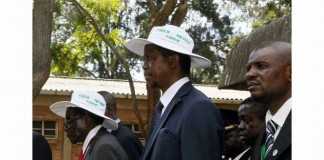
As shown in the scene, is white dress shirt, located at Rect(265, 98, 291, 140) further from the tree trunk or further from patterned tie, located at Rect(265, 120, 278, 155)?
the tree trunk

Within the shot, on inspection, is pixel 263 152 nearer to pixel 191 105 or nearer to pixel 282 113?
pixel 282 113

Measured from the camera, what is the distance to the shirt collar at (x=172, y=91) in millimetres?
3246

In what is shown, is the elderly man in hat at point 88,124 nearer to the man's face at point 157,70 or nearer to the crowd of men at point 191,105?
the crowd of men at point 191,105

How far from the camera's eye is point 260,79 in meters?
3.03

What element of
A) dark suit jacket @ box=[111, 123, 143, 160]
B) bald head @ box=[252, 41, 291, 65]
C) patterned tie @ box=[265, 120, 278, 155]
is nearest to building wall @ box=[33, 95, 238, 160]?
dark suit jacket @ box=[111, 123, 143, 160]

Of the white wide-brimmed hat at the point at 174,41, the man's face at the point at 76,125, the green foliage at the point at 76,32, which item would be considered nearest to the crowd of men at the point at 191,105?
the white wide-brimmed hat at the point at 174,41

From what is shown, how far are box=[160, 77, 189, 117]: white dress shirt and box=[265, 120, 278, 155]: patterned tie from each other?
0.47m

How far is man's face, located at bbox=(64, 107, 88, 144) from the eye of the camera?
4070 millimetres

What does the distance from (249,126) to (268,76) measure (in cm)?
97

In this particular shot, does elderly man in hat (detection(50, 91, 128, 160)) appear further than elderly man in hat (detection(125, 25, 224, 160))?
Yes

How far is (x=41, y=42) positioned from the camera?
6.66 meters

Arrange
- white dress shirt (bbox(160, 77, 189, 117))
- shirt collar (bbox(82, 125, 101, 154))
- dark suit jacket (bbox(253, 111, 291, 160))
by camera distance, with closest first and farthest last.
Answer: dark suit jacket (bbox(253, 111, 291, 160)) < white dress shirt (bbox(160, 77, 189, 117)) < shirt collar (bbox(82, 125, 101, 154))

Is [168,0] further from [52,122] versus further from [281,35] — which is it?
[52,122]
